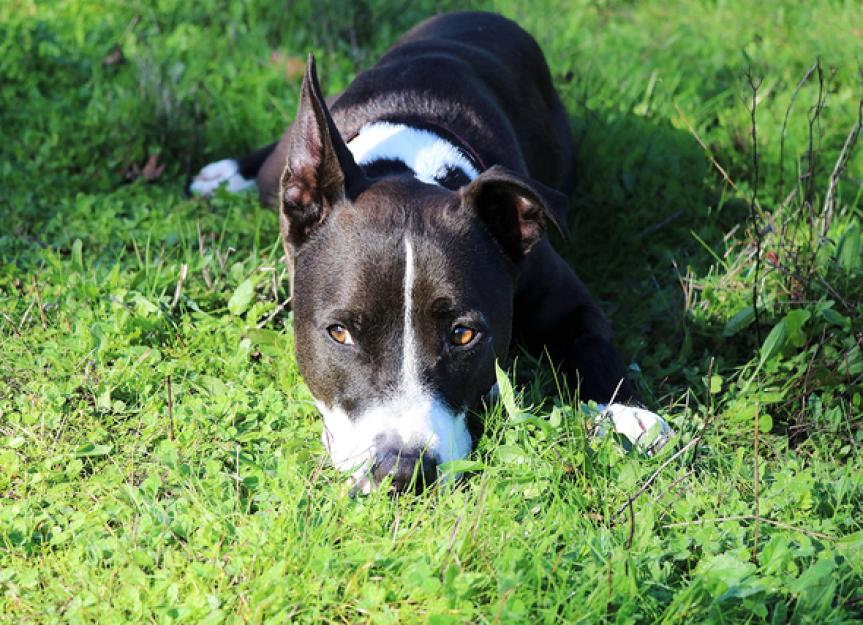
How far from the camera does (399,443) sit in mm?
3131

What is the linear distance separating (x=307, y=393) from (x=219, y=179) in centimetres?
219

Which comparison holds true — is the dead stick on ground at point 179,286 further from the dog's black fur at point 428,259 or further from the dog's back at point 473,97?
the dog's back at point 473,97

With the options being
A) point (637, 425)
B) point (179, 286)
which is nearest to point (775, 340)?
point (637, 425)

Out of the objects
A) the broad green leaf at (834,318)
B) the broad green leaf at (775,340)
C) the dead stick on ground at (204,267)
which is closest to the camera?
the broad green leaf at (775,340)

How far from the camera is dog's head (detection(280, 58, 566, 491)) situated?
10.6 feet

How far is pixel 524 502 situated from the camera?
307 centimetres

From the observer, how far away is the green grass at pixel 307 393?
108 inches

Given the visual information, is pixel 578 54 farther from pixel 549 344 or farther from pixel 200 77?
pixel 549 344

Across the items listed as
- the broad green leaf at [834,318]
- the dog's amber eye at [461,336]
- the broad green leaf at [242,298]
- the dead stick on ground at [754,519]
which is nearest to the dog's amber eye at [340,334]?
the dog's amber eye at [461,336]

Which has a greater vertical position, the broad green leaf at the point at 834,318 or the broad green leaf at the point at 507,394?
the broad green leaf at the point at 507,394

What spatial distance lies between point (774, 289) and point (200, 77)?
3561 millimetres

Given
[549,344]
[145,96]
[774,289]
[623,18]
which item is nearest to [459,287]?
[549,344]

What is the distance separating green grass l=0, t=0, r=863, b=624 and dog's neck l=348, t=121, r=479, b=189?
0.66m

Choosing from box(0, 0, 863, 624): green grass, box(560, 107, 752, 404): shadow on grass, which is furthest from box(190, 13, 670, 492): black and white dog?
box(560, 107, 752, 404): shadow on grass
